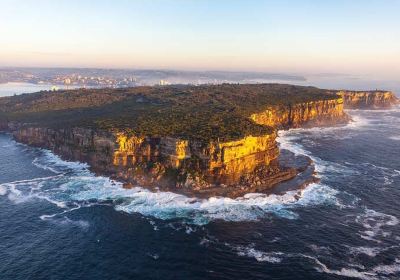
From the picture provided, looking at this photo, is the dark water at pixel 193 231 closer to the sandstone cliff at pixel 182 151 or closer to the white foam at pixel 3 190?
the white foam at pixel 3 190

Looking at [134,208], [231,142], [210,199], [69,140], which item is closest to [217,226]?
[210,199]

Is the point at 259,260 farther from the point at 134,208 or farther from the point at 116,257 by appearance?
the point at 134,208

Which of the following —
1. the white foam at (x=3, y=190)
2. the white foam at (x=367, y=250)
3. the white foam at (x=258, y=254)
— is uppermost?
the white foam at (x=367, y=250)

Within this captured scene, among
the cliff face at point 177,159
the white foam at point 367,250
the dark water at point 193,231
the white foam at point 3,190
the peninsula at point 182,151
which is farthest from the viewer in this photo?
the cliff face at point 177,159

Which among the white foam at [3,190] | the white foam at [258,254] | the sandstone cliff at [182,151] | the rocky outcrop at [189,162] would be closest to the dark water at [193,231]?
the white foam at [3,190]

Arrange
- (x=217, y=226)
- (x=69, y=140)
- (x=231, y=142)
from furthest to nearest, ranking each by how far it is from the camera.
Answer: (x=69, y=140) → (x=231, y=142) → (x=217, y=226)

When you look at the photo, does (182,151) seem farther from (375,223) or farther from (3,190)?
(375,223)

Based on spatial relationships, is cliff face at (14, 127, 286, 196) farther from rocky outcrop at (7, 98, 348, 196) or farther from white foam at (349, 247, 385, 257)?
white foam at (349, 247, 385, 257)

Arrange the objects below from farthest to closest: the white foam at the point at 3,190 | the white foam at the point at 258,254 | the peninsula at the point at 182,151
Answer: the peninsula at the point at 182,151 < the white foam at the point at 3,190 < the white foam at the point at 258,254
